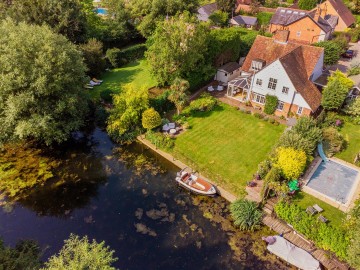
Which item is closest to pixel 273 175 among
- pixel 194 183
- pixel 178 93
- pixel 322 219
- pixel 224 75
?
pixel 322 219

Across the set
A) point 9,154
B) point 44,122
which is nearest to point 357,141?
point 44,122

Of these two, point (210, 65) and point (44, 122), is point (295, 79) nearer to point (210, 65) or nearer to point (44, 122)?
point (210, 65)

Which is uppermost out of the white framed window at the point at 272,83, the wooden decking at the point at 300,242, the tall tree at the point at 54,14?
the tall tree at the point at 54,14

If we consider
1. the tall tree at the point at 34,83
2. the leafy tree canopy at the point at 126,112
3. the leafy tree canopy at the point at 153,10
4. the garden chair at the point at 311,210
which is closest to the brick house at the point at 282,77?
the leafy tree canopy at the point at 126,112

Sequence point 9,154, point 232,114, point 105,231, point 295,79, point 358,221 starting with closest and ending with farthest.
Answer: point 358,221, point 105,231, point 9,154, point 295,79, point 232,114

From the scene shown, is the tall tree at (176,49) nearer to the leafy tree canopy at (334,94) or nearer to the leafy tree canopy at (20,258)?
the leafy tree canopy at (334,94)

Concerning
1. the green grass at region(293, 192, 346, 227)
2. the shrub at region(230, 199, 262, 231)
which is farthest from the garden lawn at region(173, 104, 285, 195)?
the green grass at region(293, 192, 346, 227)
